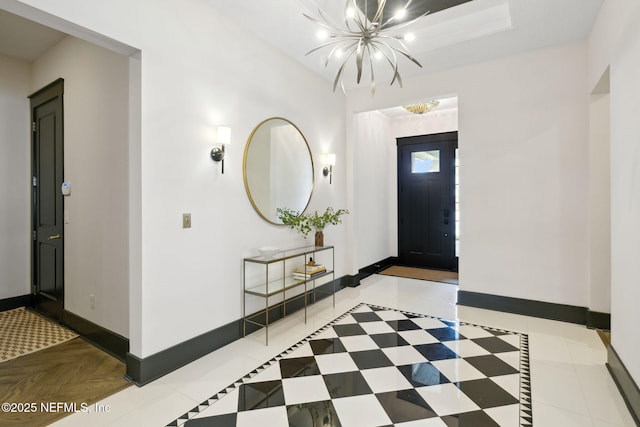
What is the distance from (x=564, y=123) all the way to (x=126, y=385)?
492 cm

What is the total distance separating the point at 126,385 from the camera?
2254mm

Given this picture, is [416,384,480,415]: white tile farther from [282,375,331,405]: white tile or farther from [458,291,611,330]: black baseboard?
[458,291,611,330]: black baseboard

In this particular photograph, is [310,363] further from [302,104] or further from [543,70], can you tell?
[543,70]

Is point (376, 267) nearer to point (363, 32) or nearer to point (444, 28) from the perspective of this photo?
point (444, 28)

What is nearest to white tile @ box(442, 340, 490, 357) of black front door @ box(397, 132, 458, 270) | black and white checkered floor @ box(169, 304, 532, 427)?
black and white checkered floor @ box(169, 304, 532, 427)

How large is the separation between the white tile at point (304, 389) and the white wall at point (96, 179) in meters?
1.50

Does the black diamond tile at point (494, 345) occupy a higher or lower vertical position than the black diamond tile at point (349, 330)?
lower

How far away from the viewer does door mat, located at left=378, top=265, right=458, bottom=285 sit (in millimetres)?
5359

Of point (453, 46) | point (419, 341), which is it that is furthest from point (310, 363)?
point (453, 46)

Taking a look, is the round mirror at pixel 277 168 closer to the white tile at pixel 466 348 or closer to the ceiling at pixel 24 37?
the white tile at pixel 466 348

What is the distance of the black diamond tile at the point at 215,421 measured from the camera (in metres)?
1.84

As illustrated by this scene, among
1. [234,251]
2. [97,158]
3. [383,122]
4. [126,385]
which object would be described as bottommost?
[126,385]

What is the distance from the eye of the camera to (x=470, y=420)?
187 cm

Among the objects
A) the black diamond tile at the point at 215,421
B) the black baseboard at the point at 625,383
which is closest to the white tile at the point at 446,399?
the black baseboard at the point at 625,383
